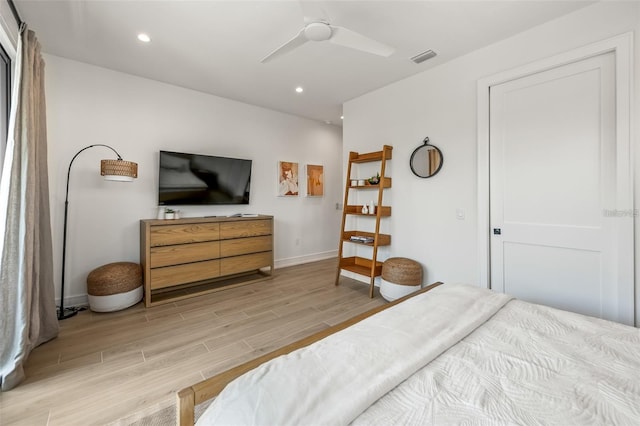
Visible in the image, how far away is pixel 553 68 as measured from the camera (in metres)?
2.23

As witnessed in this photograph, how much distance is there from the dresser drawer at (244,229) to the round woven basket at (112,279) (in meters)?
1.01

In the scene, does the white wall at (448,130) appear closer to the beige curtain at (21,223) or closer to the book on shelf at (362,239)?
the book on shelf at (362,239)

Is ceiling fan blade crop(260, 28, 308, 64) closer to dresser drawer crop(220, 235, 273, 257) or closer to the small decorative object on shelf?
the small decorative object on shelf

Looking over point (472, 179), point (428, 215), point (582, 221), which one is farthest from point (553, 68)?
point (428, 215)

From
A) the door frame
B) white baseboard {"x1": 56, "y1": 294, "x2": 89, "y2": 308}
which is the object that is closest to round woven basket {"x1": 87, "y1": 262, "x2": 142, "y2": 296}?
white baseboard {"x1": 56, "y1": 294, "x2": 89, "y2": 308}

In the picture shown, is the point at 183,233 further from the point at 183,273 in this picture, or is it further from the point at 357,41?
the point at 357,41

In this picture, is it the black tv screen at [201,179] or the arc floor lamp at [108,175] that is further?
the black tv screen at [201,179]

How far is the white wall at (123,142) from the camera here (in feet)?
9.35

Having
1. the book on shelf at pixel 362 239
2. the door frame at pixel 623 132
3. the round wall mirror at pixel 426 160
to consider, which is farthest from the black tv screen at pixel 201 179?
the door frame at pixel 623 132

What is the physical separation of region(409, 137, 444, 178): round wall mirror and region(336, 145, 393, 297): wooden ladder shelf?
343 millimetres

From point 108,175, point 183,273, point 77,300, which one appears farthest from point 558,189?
point 77,300

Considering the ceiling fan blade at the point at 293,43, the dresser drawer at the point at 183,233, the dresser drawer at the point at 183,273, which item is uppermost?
the ceiling fan blade at the point at 293,43

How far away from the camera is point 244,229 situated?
3646 mm

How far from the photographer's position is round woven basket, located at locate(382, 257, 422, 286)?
2.96 metres
